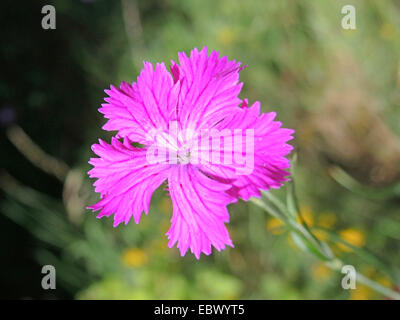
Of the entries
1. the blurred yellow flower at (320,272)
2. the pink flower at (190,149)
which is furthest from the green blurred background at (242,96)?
the pink flower at (190,149)

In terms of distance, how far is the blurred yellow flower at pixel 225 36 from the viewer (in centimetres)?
163

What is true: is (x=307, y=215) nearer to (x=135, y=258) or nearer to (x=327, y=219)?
(x=327, y=219)

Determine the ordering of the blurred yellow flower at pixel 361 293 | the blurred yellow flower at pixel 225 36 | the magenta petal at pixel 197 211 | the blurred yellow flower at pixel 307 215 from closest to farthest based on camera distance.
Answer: the magenta petal at pixel 197 211, the blurred yellow flower at pixel 361 293, the blurred yellow flower at pixel 307 215, the blurred yellow flower at pixel 225 36

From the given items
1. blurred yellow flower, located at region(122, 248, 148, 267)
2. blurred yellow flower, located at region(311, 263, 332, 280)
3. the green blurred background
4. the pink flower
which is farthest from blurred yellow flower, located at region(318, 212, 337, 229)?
the pink flower

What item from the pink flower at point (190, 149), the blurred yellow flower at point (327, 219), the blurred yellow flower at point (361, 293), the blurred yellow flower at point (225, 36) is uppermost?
the blurred yellow flower at point (225, 36)

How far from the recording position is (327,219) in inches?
55.9

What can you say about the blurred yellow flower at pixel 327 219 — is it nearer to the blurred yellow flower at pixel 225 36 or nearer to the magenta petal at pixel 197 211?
the blurred yellow flower at pixel 225 36

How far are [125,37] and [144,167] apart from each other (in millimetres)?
1359

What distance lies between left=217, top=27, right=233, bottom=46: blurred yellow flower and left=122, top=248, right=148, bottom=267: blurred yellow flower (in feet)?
2.83

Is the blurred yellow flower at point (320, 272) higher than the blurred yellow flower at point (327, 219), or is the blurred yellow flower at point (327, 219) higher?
the blurred yellow flower at point (327, 219)

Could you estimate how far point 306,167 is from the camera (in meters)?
1.53

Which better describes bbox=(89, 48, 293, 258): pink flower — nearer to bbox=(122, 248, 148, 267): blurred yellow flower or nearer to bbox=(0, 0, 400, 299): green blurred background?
bbox=(0, 0, 400, 299): green blurred background

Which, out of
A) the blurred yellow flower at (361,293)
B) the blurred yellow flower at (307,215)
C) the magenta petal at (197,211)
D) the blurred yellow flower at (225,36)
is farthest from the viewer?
the blurred yellow flower at (225,36)

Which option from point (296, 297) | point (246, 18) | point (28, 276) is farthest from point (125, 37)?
point (296, 297)
